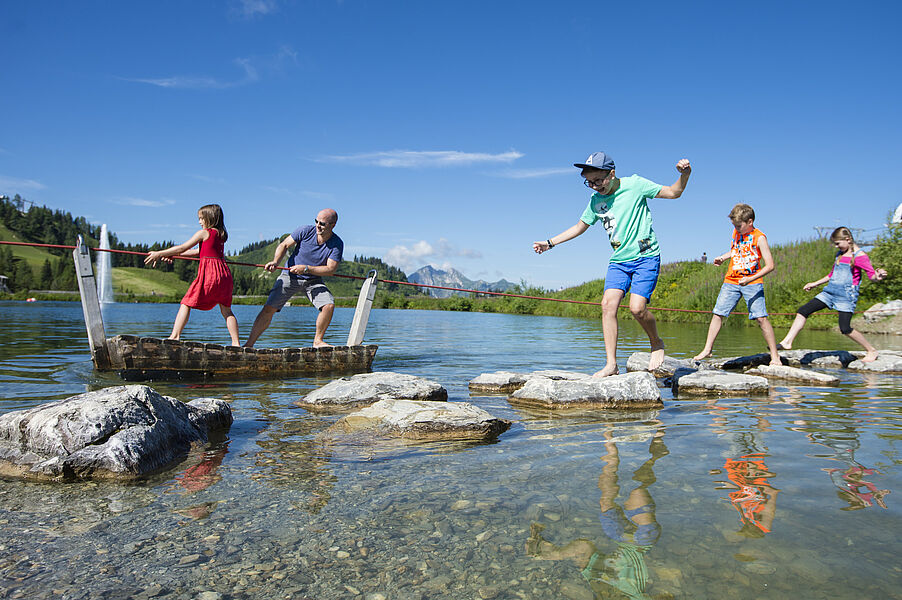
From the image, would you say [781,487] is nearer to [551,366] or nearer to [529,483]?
[529,483]

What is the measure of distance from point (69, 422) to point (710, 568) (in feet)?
13.2

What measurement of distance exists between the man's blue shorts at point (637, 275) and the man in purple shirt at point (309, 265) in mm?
4718

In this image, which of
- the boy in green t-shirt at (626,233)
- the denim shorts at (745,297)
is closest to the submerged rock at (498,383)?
the boy in green t-shirt at (626,233)

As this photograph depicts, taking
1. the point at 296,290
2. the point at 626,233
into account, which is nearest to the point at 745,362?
the point at 626,233

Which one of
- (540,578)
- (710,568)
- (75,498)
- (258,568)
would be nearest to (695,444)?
(710,568)

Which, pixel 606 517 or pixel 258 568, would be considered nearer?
pixel 258 568

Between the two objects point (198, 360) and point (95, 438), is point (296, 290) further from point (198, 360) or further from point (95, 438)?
point (95, 438)

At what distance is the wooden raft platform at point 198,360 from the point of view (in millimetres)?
7566

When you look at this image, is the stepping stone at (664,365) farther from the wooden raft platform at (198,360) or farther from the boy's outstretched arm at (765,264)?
the wooden raft platform at (198,360)

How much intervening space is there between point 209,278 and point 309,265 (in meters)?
1.67

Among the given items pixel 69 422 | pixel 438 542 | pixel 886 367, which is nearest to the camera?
pixel 438 542

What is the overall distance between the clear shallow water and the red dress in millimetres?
3434

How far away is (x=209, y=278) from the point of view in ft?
25.8

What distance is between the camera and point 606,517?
282cm
